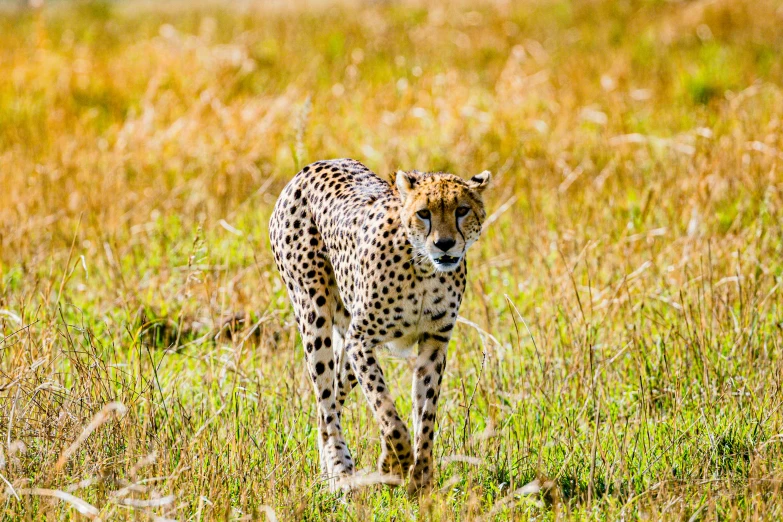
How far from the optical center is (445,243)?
3330mm

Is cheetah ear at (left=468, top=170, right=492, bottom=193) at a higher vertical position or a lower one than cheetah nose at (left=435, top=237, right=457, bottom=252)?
higher

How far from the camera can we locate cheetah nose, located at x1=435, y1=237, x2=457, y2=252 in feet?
10.9

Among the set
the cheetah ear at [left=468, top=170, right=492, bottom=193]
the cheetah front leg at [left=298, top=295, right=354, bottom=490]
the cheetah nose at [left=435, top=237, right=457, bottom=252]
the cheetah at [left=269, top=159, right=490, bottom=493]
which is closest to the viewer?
the cheetah nose at [left=435, top=237, right=457, bottom=252]

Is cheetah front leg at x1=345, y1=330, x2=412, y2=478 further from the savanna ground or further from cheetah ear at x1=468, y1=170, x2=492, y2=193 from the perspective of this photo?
cheetah ear at x1=468, y1=170, x2=492, y2=193

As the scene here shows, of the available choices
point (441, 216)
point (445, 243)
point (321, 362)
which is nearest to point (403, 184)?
point (441, 216)

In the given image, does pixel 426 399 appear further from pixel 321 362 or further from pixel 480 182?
pixel 480 182

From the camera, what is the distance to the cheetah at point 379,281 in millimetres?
3471

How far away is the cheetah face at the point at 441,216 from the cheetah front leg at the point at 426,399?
1.22ft

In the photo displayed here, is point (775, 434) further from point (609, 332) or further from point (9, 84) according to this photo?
point (9, 84)

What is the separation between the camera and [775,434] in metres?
3.72

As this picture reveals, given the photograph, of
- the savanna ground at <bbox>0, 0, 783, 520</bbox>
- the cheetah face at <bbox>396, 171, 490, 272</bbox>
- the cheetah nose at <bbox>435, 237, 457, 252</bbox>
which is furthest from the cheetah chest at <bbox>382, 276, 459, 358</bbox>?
the savanna ground at <bbox>0, 0, 783, 520</bbox>

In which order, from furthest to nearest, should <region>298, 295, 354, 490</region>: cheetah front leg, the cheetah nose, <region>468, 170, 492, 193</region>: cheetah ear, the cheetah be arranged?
<region>298, 295, 354, 490</region>: cheetah front leg < <region>468, 170, 492, 193</region>: cheetah ear < the cheetah < the cheetah nose

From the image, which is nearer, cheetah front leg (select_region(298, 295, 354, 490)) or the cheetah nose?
the cheetah nose

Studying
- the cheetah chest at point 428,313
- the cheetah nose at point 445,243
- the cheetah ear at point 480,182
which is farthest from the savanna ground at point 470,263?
the cheetah nose at point 445,243
